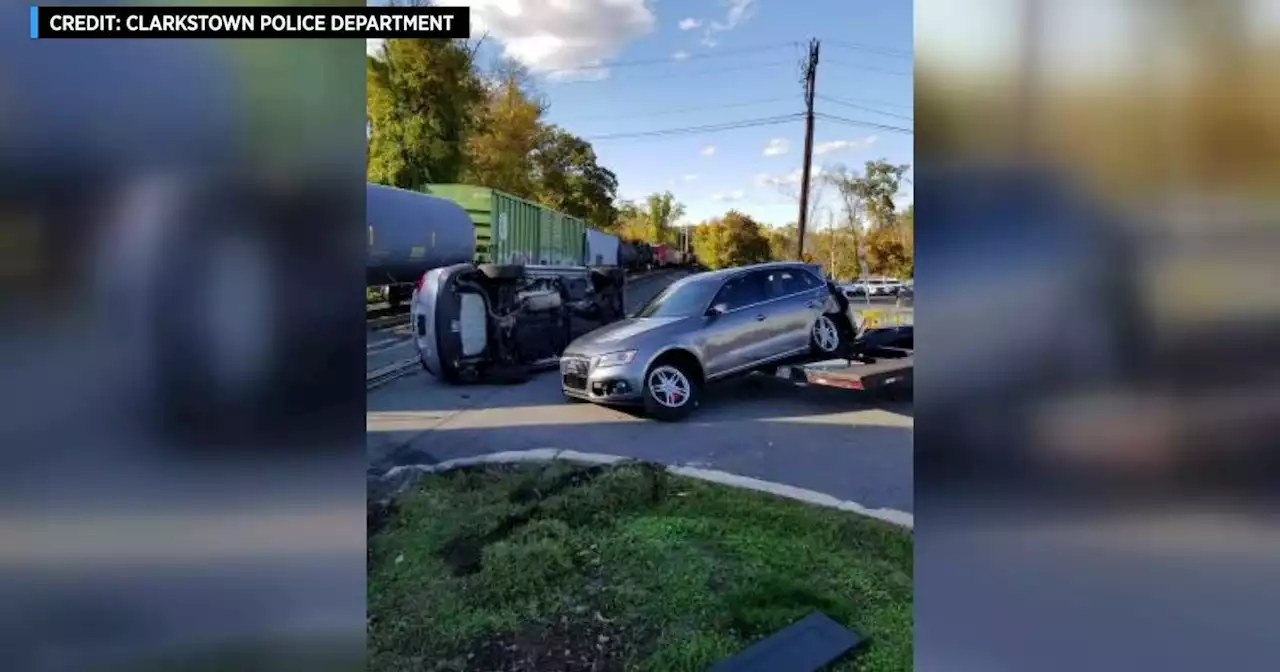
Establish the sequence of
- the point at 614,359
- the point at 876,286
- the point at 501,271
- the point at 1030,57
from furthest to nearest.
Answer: the point at 501,271
the point at 614,359
the point at 876,286
the point at 1030,57

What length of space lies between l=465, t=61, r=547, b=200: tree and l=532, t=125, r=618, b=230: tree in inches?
1.6

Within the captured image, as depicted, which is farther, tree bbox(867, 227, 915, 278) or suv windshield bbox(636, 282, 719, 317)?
suv windshield bbox(636, 282, 719, 317)

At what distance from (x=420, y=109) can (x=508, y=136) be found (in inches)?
13.4

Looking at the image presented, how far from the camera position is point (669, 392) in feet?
8.95

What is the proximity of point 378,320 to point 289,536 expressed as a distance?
83 centimetres

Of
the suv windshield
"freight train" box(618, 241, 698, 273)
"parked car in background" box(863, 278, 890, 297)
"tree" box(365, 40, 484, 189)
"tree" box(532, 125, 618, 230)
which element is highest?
"tree" box(365, 40, 484, 189)

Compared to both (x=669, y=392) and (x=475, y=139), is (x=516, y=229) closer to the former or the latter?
(x=475, y=139)

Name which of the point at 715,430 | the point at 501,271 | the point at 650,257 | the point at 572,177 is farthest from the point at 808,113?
the point at 501,271

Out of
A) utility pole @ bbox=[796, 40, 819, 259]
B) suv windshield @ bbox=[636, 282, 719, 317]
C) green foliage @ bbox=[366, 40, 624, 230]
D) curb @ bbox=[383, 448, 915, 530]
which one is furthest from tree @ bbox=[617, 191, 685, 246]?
curb @ bbox=[383, 448, 915, 530]

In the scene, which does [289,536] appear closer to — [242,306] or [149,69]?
[242,306]

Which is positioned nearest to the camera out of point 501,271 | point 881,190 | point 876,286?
Result: point 881,190

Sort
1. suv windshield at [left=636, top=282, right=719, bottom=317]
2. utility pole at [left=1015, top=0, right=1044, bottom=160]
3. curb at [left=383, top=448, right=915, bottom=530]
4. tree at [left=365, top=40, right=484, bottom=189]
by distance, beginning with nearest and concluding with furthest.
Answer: utility pole at [left=1015, top=0, right=1044, bottom=160] → tree at [left=365, top=40, right=484, bottom=189] → curb at [left=383, top=448, right=915, bottom=530] → suv windshield at [left=636, top=282, right=719, bottom=317]

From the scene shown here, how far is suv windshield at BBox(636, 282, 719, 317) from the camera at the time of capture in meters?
2.78

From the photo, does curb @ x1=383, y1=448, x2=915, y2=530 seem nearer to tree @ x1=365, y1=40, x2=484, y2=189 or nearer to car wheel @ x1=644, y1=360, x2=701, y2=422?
car wheel @ x1=644, y1=360, x2=701, y2=422
